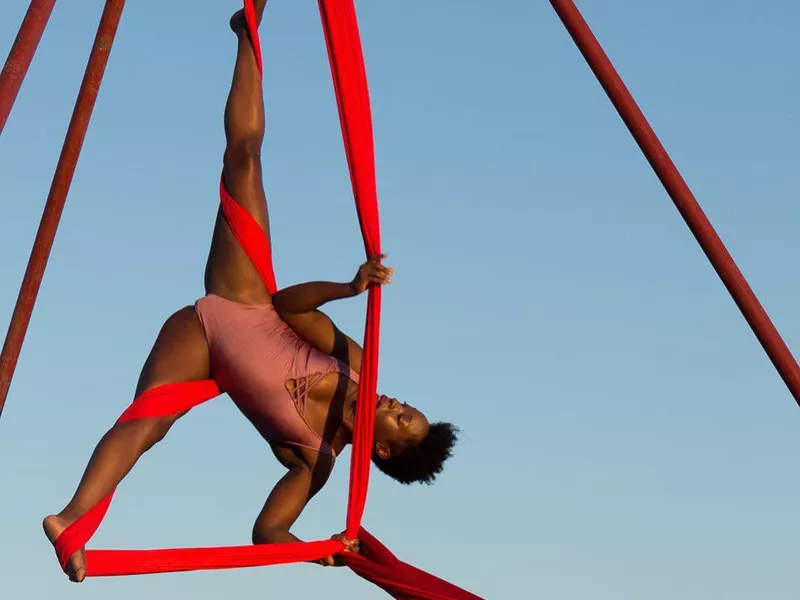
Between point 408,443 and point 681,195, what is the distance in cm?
204

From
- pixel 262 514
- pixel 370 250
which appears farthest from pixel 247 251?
pixel 262 514

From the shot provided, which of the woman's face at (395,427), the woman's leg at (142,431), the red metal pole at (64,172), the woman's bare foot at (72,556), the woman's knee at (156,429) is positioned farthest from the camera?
the red metal pole at (64,172)

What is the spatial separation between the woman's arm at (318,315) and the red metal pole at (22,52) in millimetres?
1757

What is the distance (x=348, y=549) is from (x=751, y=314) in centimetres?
251

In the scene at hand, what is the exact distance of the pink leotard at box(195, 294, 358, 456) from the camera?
8.60 m

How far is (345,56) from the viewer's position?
8.19m

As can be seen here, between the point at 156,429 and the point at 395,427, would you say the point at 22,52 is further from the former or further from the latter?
the point at 395,427

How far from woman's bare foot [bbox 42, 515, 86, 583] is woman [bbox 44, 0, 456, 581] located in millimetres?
849

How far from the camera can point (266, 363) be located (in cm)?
860

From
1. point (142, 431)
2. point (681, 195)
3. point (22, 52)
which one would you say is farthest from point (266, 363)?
point (681, 195)

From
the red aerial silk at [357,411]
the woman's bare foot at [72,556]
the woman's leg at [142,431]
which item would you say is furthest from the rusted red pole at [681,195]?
the woman's bare foot at [72,556]

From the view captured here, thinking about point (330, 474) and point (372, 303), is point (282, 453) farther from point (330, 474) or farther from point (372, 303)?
point (372, 303)

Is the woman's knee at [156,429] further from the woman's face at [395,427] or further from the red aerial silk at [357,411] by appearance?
the woman's face at [395,427]

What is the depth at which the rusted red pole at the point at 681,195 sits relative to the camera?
26.4ft
